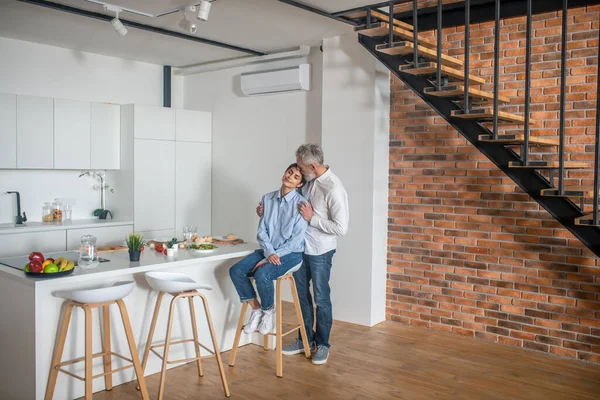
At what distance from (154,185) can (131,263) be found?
9.37 feet

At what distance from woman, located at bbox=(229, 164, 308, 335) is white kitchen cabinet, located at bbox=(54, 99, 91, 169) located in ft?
9.62

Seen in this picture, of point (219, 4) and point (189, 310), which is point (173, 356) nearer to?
point (189, 310)

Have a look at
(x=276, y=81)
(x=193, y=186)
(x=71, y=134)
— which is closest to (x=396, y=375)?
(x=276, y=81)

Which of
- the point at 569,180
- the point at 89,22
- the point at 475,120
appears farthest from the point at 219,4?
the point at 569,180

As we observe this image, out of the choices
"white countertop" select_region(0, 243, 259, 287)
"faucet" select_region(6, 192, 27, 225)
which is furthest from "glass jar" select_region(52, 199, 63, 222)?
"white countertop" select_region(0, 243, 259, 287)

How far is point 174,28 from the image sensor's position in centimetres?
546

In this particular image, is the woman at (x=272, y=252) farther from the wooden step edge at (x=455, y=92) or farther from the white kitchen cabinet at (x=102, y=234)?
the white kitchen cabinet at (x=102, y=234)

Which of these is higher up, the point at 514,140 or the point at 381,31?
the point at 381,31

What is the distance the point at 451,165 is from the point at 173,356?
2934mm

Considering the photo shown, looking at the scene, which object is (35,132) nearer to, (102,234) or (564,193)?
(102,234)

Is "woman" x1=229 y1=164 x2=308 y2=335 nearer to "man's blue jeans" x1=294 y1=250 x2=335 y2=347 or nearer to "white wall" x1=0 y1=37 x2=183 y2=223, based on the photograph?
"man's blue jeans" x1=294 y1=250 x2=335 y2=347

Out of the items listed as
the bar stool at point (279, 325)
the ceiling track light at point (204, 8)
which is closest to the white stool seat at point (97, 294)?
the bar stool at point (279, 325)

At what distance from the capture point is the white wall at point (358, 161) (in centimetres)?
536

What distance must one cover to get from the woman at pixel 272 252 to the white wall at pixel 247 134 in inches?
80.0
